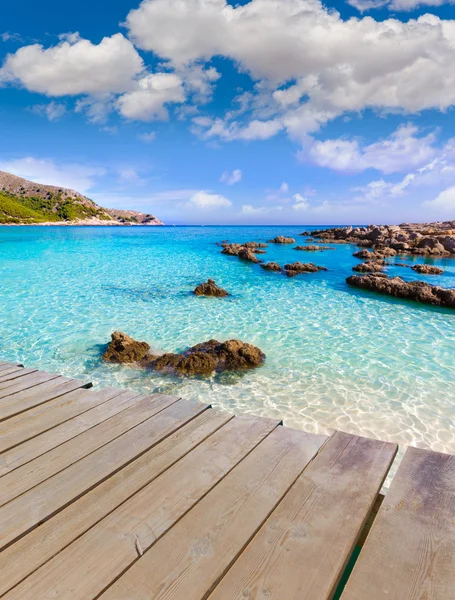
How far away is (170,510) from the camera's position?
2068 millimetres

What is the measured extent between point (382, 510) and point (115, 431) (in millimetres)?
2230

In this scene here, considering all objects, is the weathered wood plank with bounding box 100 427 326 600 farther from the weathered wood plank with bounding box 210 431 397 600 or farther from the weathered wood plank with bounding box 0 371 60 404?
the weathered wood plank with bounding box 0 371 60 404

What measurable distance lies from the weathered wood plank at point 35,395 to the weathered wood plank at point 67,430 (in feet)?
0.95

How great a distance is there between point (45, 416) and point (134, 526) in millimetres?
1965

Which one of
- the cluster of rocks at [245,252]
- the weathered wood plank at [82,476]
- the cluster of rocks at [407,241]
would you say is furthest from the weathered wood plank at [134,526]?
the cluster of rocks at [407,241]

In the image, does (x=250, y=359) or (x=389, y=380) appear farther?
(x=250, y=359)

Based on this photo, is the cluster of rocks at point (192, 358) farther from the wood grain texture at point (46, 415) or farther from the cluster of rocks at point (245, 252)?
the cluster of rocks at point (245, 252)

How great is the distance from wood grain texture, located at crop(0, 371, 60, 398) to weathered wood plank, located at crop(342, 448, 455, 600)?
3.89 meters

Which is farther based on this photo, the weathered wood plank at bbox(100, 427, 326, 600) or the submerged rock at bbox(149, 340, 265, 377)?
the submerged rock at bbox(149, 340, 265, 377)

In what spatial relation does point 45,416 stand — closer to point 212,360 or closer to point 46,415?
point 46,415

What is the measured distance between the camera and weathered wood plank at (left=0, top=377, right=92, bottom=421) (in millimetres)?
3529

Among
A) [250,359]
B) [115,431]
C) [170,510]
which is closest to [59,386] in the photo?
[115,431]

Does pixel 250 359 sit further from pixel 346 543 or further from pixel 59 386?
pixel 346 543

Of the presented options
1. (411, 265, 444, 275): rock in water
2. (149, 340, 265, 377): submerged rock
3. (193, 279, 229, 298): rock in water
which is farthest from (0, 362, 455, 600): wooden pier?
(411, 265, 444, 275): rock in water
